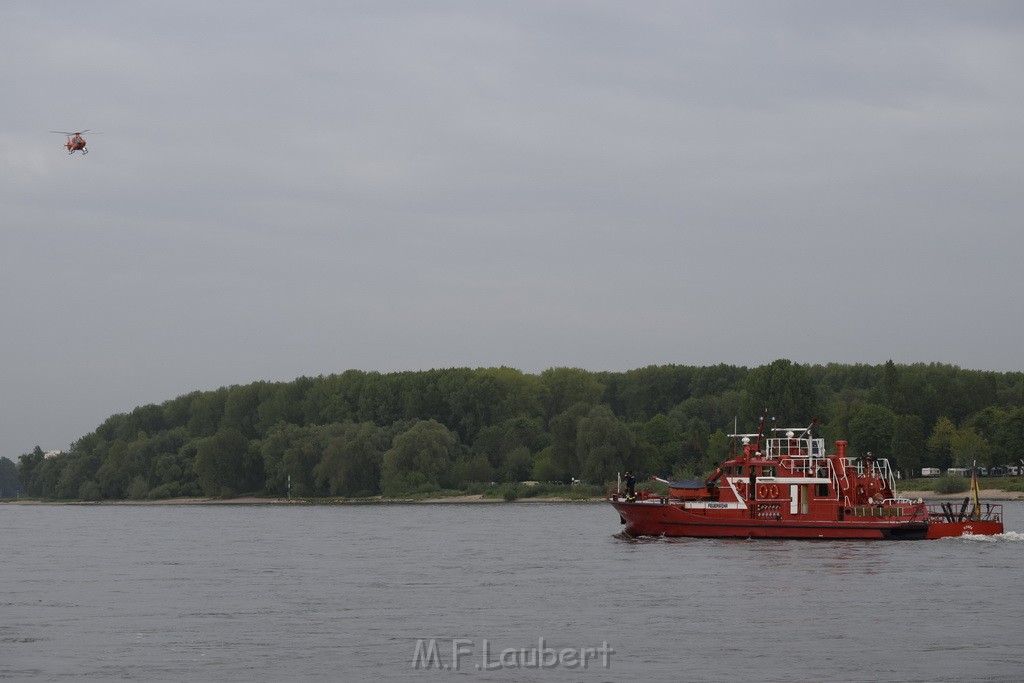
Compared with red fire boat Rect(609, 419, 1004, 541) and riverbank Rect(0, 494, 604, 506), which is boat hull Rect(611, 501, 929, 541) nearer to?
red fire boat Rect(609, 419, 1004, 541)

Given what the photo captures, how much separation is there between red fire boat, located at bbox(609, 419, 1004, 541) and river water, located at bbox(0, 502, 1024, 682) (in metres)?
0.90

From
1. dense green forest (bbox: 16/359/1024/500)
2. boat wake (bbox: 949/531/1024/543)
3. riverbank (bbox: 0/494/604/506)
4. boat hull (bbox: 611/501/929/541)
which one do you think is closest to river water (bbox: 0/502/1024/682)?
boat wake (bbox: 949/531/1024/543)

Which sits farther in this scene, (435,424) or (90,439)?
(90,439)

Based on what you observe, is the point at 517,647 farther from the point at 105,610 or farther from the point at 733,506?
the point at 733,506

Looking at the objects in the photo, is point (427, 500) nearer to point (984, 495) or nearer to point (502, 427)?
point (502, 427)

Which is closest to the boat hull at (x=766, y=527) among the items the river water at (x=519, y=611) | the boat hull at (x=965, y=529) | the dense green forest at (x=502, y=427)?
the river water at (x=519, y=611)

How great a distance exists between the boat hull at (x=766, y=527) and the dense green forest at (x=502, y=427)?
226ft

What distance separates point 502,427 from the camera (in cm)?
16150

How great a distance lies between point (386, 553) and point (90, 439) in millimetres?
136330

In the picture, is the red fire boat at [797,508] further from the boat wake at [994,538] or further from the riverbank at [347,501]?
the riverbank at [347,501]

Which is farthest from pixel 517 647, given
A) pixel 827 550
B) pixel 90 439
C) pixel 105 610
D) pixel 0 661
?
pixel 90 439

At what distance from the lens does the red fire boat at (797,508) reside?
68188mm

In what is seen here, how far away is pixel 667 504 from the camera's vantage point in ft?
231

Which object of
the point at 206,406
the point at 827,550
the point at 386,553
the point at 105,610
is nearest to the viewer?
the point at 105,610
